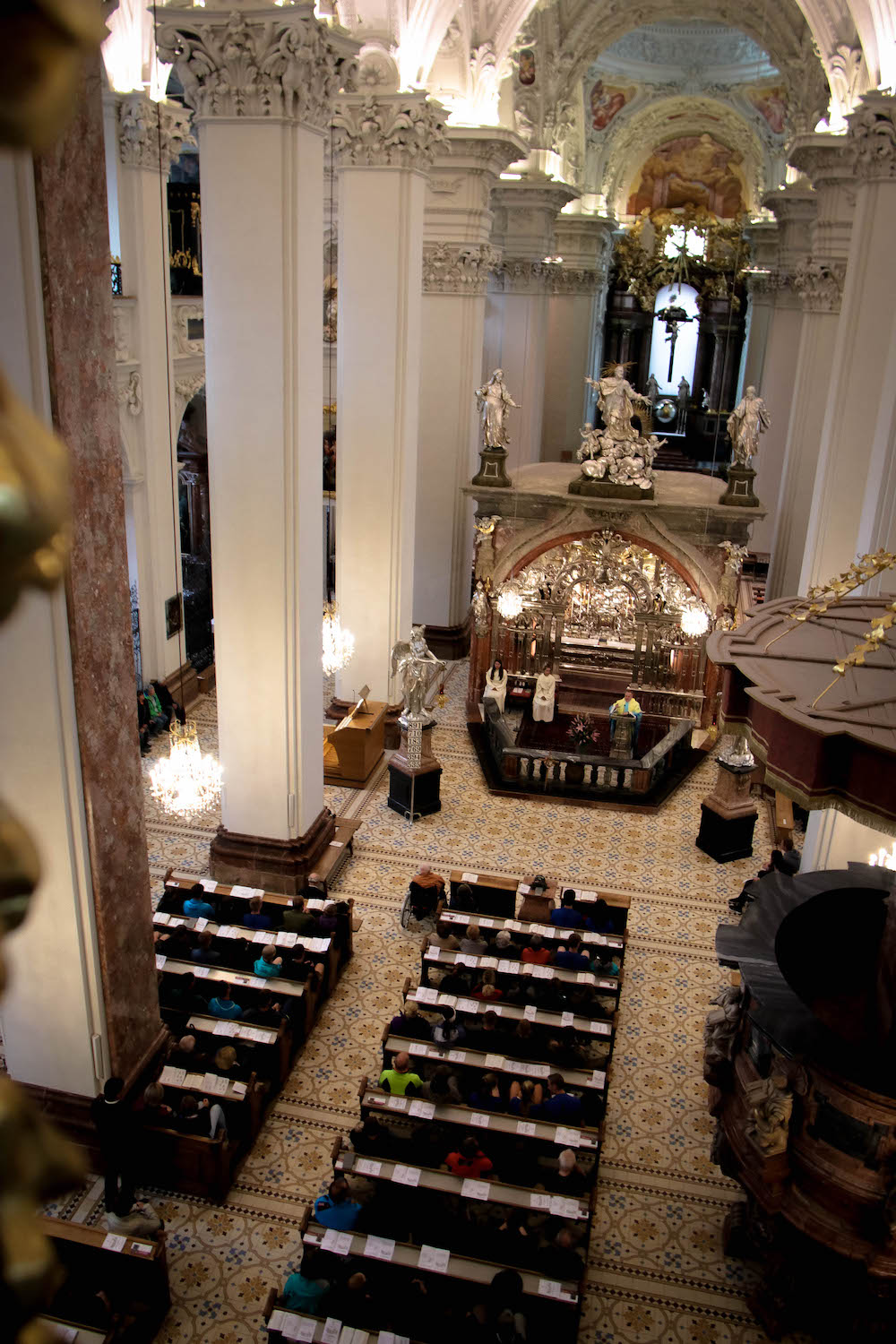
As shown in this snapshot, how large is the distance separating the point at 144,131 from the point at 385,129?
11.4 ft

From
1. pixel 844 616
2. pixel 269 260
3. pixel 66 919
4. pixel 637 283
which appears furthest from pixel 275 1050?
pixel 637 283

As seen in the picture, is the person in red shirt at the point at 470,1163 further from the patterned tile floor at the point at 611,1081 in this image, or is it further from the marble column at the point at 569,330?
the marble column at the point at 569,330

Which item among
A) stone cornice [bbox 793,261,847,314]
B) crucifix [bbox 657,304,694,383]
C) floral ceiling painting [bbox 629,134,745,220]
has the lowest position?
crucifix [bbox 657,304,694,383]

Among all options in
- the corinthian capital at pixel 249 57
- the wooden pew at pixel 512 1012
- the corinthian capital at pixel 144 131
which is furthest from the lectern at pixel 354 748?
the corinthian capital at pixel 144 131

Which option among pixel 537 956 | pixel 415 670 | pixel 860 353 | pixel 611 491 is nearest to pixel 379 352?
pixel 415 670

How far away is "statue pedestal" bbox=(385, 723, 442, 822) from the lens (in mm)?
13570

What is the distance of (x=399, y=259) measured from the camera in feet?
43.1

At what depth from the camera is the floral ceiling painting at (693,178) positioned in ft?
102

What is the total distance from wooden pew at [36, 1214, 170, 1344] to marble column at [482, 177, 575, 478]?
18.1 m

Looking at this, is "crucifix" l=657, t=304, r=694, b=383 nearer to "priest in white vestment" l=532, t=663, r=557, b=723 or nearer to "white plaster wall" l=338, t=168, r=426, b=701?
"priest in white vestment" l=532, t=663, r=557, b=723

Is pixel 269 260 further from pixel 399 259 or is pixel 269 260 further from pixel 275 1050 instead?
pixel 275 1050

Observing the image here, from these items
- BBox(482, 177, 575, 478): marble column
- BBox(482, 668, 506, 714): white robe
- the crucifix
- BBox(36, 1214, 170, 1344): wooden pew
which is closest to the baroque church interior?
BBox(36, 1214, 170, 1344): wooden pew

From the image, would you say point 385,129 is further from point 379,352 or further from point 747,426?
point 747,426

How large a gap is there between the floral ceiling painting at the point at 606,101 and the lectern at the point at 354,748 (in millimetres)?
20732
